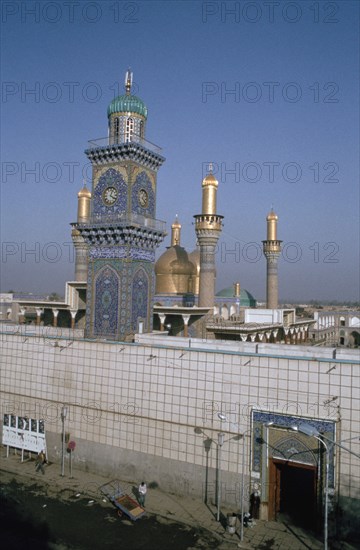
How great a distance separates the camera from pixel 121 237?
18.5 metres

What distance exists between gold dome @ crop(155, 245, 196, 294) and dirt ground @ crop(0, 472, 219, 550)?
921 inches

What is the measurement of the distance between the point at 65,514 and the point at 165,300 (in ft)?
71.2

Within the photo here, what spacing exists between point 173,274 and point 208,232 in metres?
8.14

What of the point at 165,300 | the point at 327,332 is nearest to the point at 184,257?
the point at 165,300

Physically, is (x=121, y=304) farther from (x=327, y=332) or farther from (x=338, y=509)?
(x=327, y=332)

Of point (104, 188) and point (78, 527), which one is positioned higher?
point (104, 188)

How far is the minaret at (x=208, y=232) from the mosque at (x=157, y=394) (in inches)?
232

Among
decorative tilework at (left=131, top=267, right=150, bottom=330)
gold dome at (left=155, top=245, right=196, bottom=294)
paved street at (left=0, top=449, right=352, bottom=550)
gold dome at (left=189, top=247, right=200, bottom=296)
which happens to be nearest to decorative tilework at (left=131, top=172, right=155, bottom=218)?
decorative tilework at (left=131, top=267, right=150, bottom=330)

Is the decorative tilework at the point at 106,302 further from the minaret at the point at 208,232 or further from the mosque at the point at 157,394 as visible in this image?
the minaret at the point at 208,232

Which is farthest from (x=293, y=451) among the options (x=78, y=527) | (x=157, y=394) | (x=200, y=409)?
(x=78, y=527)

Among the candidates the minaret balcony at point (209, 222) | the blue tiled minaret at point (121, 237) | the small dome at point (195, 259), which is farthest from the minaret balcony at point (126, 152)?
the small dome at point (195, 259)

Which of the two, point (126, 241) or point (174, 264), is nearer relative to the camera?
point (126, 241)

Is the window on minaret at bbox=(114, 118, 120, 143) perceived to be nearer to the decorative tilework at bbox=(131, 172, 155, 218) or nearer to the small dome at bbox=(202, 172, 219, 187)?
the decorative tilework at bbox=(131, 172, 155, 218)

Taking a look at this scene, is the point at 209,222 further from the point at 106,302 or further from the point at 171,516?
the point at 171,516
